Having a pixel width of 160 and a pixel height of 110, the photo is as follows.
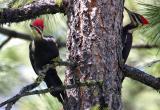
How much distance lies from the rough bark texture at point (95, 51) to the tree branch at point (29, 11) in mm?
67

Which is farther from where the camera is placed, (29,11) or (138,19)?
(138,19)

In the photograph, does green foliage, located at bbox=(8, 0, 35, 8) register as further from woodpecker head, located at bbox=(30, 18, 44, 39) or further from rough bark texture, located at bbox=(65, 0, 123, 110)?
rough bark texture, located at bbox=(65, 0, 123, 110)

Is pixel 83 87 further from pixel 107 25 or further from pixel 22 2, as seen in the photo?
pixel 22 2

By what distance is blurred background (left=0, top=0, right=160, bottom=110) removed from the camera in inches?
86.1

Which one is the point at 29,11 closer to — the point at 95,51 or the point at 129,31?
the point at 95,51

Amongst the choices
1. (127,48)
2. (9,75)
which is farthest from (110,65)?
(9,75)

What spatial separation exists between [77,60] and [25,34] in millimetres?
1301

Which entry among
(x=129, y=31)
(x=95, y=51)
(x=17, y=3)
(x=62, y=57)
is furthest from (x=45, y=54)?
(x=62, y=57)

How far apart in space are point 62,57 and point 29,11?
109cm

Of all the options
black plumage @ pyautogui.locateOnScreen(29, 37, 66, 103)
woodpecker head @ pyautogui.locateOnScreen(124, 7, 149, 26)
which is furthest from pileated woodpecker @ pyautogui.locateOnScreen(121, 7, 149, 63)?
black plumage @ pyautogui.locateOnScreen(29, 37, 66, 103)

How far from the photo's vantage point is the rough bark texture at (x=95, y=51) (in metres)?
1.69

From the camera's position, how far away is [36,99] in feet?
8.63

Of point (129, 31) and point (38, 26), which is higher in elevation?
point (38, 26)

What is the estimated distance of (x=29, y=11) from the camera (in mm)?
1771
